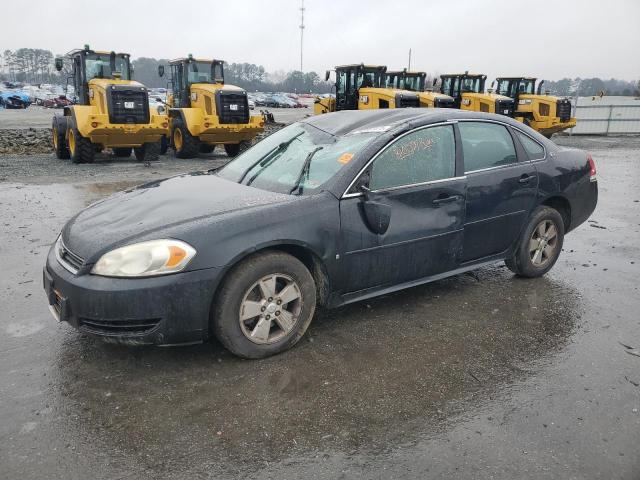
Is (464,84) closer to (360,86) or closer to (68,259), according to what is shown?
(360,86)

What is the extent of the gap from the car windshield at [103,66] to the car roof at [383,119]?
433 inches

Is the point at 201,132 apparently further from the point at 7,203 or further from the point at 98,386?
the point at 98,386

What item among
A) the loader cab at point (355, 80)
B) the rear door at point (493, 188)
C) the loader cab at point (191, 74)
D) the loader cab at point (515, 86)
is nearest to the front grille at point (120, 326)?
the rear door at point (493, 188)

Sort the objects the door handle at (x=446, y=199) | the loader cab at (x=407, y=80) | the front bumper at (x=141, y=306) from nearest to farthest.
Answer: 1. the front bumper at (x=141, y=306)
2. the door handle at (x=446, y=199)
3. the loader cab at (x=407, y=80)

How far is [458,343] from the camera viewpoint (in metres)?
3.64

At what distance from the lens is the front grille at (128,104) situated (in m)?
12.6

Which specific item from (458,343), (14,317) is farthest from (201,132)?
(458,343)

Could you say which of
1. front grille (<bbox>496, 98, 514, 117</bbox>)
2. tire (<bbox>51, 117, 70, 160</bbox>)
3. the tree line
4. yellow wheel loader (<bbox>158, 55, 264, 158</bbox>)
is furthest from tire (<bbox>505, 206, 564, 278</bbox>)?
the tree line

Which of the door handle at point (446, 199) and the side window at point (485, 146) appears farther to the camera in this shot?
the side window at point (485, 146)

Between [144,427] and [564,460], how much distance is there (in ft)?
6.80

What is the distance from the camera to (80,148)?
12594 mm

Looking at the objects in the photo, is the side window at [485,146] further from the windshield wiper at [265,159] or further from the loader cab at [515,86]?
the loader cab at [515,86]

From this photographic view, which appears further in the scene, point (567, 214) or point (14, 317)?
point (567, 214)

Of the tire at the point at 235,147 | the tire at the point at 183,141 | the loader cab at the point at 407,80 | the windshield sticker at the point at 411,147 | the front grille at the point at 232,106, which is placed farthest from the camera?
the loader cab at the point at 407,80
